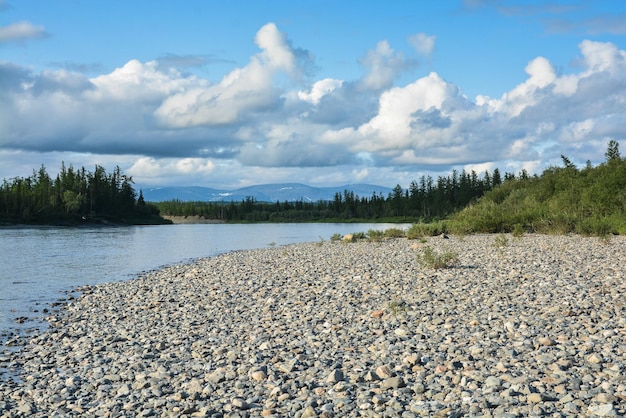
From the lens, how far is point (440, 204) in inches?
6063

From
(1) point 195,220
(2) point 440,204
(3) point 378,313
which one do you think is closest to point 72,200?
(1) point 195,220

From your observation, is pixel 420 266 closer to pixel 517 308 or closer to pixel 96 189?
pixel 517 308

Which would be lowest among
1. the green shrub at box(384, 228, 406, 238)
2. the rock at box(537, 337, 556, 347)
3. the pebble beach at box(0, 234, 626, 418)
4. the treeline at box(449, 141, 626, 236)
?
the pebble beach at box(0, 234, 626, 418)

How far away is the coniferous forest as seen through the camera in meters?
43.1

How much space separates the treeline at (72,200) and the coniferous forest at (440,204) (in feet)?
0.64

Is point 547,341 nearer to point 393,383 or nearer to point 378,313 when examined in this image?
point 393,383

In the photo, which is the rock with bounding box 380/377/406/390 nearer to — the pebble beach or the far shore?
the pebble beach

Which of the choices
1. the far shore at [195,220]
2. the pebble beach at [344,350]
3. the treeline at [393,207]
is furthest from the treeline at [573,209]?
the far shore at [195,220]

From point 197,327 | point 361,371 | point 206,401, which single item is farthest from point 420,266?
point 206,401

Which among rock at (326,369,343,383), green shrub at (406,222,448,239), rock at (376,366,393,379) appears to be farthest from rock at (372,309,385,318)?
green shrub at (406,222,448,239)

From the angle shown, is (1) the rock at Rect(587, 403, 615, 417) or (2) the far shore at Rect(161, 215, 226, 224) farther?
(2) the far shore at Rect(161, 215, 226, 224)

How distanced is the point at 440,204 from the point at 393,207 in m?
17.5

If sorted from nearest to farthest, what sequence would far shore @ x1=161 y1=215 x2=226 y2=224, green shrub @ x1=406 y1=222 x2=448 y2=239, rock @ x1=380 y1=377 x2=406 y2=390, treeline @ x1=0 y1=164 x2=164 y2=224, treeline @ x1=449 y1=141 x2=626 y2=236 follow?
rock @ x1=380 y1=377 x2=406 y2=390 → treeline @ x1=449 y1=141 x2=626 y2=236 → green shrub @ x1=406 y1=222 x2=448 y2=239 → treeline @ x1=0 y1=164 x2=164 y2=224 → far shore @ x1=161 y1=215 x2=226 y2=224

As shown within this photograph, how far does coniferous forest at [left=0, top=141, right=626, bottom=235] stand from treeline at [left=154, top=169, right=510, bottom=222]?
10.6 inches
